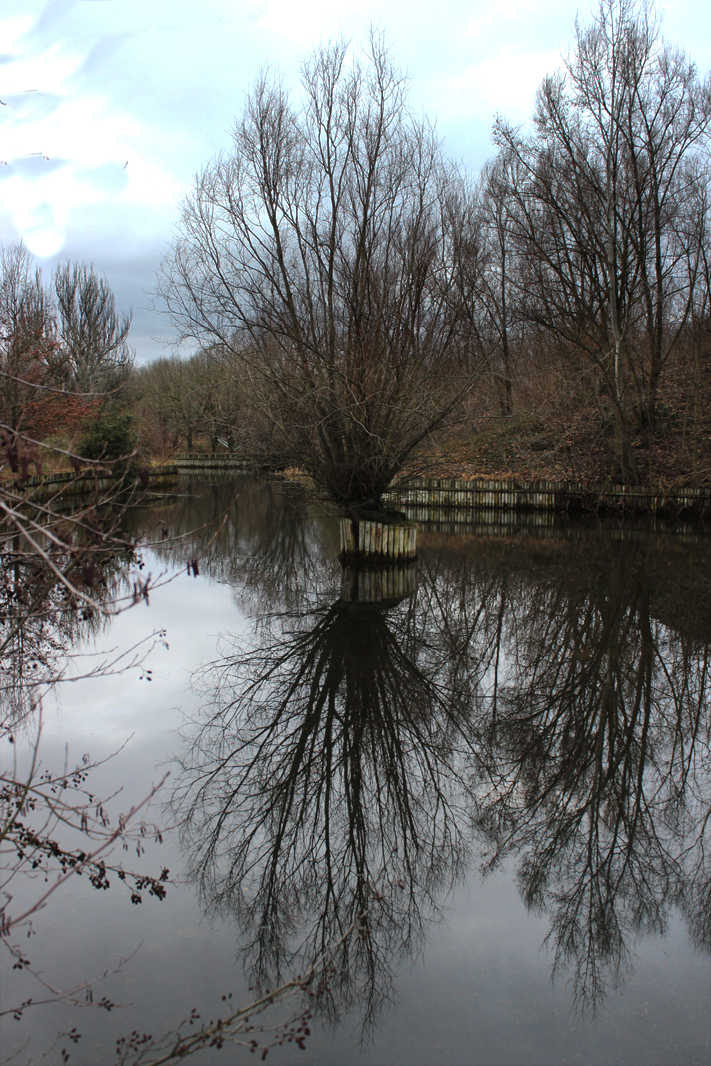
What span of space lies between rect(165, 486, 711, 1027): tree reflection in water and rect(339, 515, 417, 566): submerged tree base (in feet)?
9.51

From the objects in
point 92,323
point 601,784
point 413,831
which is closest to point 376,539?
point 601,784

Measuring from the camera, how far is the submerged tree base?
1105 cm

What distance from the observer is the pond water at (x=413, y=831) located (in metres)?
2.65

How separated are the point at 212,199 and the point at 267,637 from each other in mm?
6970

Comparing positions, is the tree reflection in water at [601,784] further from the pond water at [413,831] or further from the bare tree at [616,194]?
the bare tree at [616,194]

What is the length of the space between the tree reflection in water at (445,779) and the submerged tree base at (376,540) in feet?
9.51

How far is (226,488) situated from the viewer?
1113 inches

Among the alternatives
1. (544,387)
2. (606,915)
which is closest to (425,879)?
(606,915)

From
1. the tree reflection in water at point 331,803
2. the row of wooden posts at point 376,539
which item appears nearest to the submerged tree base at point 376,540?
the row of wooden posts at point 376,539

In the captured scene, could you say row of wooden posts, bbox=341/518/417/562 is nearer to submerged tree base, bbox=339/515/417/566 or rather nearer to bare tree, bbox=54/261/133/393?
submerged tree base, bbox=339/515/417/566

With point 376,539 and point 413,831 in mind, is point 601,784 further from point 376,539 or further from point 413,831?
point 376,539

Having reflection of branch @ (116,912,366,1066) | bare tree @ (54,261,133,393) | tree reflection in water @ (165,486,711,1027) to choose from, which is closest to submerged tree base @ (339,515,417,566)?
tree reflection in water @ (165,486,711,1027)

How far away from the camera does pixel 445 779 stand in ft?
14.6

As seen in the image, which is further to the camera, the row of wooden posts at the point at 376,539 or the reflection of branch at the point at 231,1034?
the row of wooden posts at the point at 376,539
